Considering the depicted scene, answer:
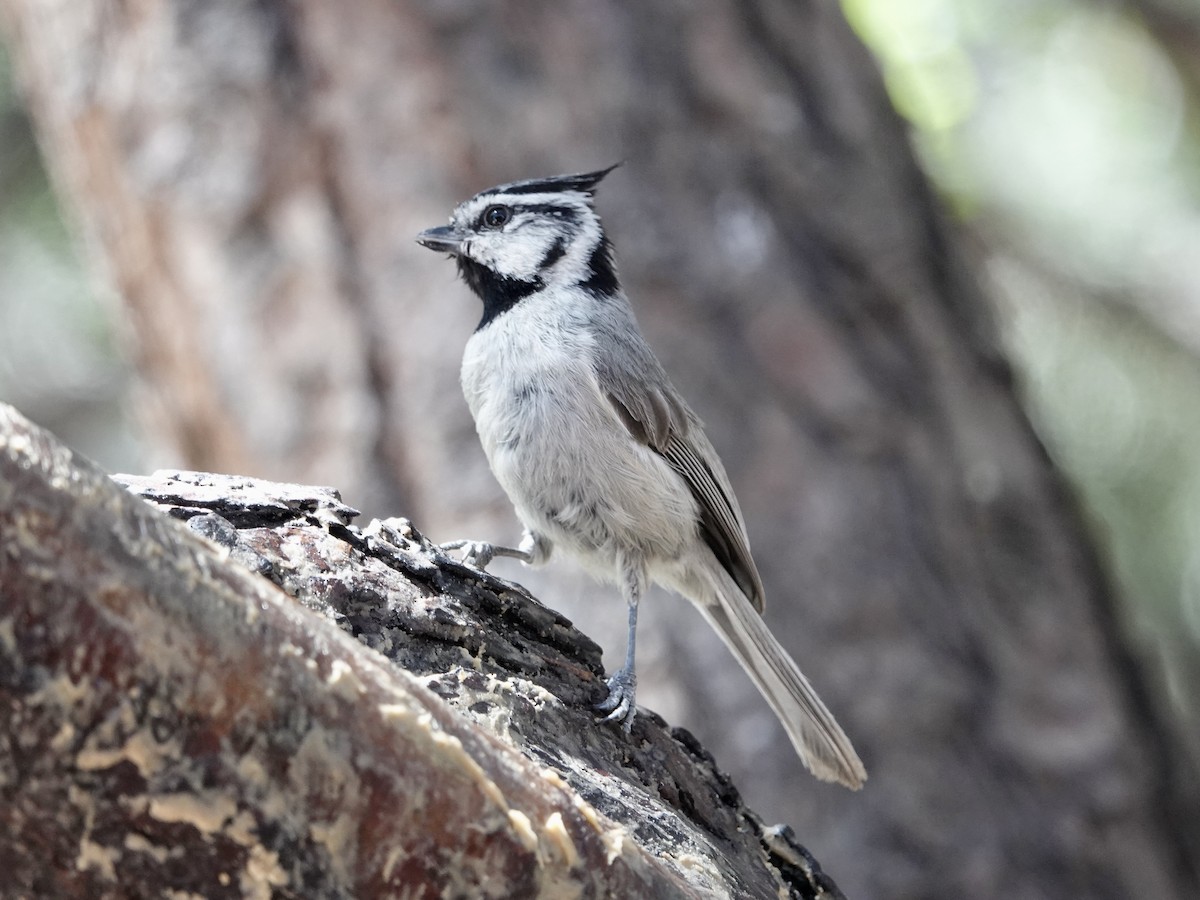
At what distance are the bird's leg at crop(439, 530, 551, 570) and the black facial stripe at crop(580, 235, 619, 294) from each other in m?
0.82

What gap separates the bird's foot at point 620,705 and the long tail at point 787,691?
3.55 feet

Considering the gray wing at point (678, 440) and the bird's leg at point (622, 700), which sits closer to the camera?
the bird's leg at point (622, 700)

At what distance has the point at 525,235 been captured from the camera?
402 centimetres

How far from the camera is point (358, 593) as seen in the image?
2148mm

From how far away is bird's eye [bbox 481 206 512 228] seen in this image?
13.1ft

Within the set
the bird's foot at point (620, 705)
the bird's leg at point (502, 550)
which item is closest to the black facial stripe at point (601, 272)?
the bird's leg at point (502, 550)

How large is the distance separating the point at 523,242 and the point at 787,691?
1.65 meters

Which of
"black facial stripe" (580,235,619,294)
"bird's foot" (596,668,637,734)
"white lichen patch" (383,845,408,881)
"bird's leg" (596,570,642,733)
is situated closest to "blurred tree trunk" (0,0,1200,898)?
"black facial stripe" (580,235,619,294)

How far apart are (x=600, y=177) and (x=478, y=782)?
2.60 metres

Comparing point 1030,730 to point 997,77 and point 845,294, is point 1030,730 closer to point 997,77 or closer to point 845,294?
point 845,294

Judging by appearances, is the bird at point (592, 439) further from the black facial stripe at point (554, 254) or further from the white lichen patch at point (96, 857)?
the white lichen patch at point (96, 857)

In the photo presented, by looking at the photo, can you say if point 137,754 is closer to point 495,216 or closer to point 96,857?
point 96,857

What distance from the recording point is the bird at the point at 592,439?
11.7 ft

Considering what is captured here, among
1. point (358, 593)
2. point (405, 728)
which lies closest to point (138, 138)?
point (358, 593)
